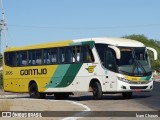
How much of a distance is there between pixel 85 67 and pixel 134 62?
263cm

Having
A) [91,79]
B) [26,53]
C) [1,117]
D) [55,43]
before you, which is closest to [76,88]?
[91,79]

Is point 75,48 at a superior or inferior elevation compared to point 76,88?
superior

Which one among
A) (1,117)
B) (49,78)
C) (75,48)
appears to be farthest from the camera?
(49,78)

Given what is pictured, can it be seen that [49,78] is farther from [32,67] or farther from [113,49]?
[113,49]

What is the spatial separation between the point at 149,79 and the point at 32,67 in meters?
7.60

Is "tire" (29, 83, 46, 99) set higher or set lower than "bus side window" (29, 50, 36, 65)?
lower

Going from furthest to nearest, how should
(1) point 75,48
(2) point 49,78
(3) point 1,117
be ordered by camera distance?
(2) point 49,78 < (1) point 75,48 < (3) point 1,117

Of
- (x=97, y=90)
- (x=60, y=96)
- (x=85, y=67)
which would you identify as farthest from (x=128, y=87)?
(x=60, y=96)

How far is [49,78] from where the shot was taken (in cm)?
2953

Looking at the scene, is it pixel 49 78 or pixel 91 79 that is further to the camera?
pixel 49 78

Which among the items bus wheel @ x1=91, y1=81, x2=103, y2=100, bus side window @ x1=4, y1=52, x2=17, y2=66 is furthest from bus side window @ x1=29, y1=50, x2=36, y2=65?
bus wheel @ x1=91, y1=81, x2=103, y2=100

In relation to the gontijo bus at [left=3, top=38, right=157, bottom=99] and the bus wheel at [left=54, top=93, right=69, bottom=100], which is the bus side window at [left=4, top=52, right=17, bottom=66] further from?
the bus wheel at [left=54, top=93, right=69, bottom=100]

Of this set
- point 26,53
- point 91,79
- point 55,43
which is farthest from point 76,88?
point 26,53

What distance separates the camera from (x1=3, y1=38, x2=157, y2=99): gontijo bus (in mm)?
25734
